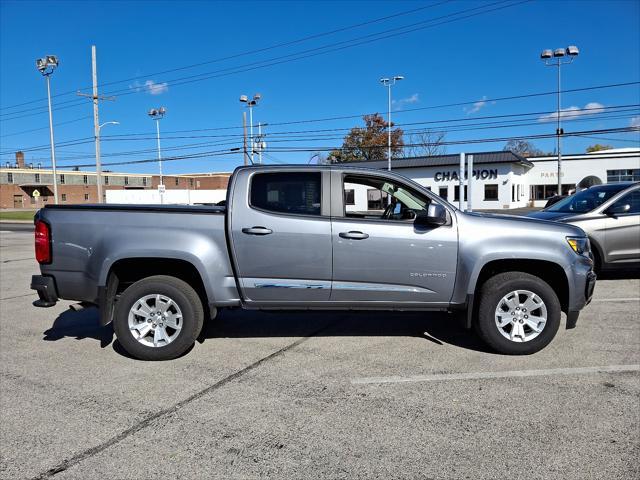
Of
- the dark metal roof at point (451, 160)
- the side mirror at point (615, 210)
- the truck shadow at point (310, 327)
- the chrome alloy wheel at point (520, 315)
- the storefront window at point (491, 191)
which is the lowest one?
the truck shadow at point (310, 327)

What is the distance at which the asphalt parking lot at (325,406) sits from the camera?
10.0 feet

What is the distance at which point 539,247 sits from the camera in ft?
16.2

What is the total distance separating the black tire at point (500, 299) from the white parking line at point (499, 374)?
0.42 meters

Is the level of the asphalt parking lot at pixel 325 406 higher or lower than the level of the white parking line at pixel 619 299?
lower

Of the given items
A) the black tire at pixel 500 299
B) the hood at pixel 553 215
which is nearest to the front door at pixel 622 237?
the hood at pixel 553 215

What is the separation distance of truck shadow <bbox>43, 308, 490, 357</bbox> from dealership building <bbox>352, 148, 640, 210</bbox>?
4125cm

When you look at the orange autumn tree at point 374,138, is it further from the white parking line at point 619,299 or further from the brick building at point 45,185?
the white parking line at point 619,299

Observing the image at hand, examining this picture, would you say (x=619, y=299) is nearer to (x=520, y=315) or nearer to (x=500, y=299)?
(x=520, y=315)

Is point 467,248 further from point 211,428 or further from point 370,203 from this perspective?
point 211,428

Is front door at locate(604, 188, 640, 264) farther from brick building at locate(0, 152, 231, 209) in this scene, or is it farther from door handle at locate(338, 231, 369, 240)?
brick building at locate(0, 152, 231, 209)

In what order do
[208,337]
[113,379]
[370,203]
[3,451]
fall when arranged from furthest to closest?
[208,337]
[370,203]
[113,379]
[3,451]

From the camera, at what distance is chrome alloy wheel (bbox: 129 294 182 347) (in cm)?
488

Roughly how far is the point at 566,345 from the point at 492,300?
1146 millimetres

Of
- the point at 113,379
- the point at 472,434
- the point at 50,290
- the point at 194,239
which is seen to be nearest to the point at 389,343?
the point at 472,434
